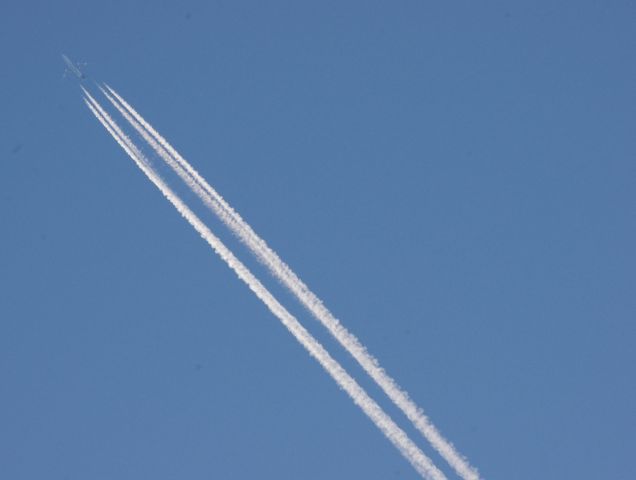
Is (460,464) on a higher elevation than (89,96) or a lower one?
lower

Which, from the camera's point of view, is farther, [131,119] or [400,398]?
[131,119]

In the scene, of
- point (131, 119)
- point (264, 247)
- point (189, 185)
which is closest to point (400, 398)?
point (264, 247)

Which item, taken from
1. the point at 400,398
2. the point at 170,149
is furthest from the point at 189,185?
the point at 400,398

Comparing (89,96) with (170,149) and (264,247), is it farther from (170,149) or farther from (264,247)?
(264,247)

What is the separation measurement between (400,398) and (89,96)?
7.71m

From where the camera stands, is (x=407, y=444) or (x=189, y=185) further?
(x=189, y=185)

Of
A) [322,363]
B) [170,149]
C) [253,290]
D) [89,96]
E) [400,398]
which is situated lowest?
[400,398]

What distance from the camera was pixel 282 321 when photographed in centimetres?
1892

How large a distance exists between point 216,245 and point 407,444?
15.2 ft

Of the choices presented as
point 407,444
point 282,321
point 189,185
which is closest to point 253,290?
point 282,321

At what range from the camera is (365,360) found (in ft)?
60.4

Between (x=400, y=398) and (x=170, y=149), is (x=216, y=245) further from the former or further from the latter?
(x=400, y=398)

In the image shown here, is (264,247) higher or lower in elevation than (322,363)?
higher

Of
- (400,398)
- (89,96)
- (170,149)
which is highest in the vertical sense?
(89,96)
